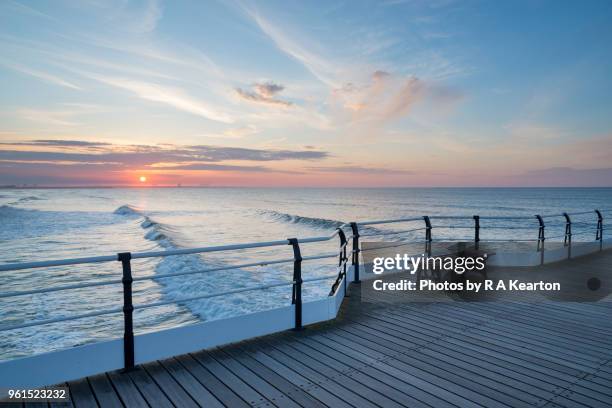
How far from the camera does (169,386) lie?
9.83ft

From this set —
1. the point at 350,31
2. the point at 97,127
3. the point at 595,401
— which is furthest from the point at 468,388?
the point at 97,127

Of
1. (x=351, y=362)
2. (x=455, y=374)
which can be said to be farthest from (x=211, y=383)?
(x=455, y=374)

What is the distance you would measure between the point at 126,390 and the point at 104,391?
6.8 inches

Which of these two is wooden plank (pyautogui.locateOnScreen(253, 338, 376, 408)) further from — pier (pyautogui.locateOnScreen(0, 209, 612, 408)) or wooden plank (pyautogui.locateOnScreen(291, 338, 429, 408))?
wooden plank (pyautogui.locateOnScreen(291, 338, 429, 408))

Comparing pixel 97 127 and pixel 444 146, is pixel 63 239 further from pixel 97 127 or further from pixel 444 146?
pixel 444 146

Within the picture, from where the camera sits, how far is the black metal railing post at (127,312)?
3.18 meters

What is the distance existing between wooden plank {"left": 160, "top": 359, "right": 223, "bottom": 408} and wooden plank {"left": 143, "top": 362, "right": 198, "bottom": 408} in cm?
4

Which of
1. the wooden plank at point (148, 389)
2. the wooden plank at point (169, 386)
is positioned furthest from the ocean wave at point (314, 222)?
the wooden plank at point (148, 389)

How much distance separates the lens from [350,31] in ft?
40.6

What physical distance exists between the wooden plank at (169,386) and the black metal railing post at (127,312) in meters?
0.18

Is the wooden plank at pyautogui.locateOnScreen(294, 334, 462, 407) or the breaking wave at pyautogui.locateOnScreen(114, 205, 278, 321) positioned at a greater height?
the wooden plank at pyautogui.locateOnScreen(294, 334, 462, 407)

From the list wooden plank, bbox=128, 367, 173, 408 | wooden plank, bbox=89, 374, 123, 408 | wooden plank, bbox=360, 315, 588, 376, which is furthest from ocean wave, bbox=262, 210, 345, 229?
wooden plank, bbox=89, 374, 123, 408

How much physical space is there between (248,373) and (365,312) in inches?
87.3

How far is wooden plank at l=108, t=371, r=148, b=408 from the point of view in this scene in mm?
2740
